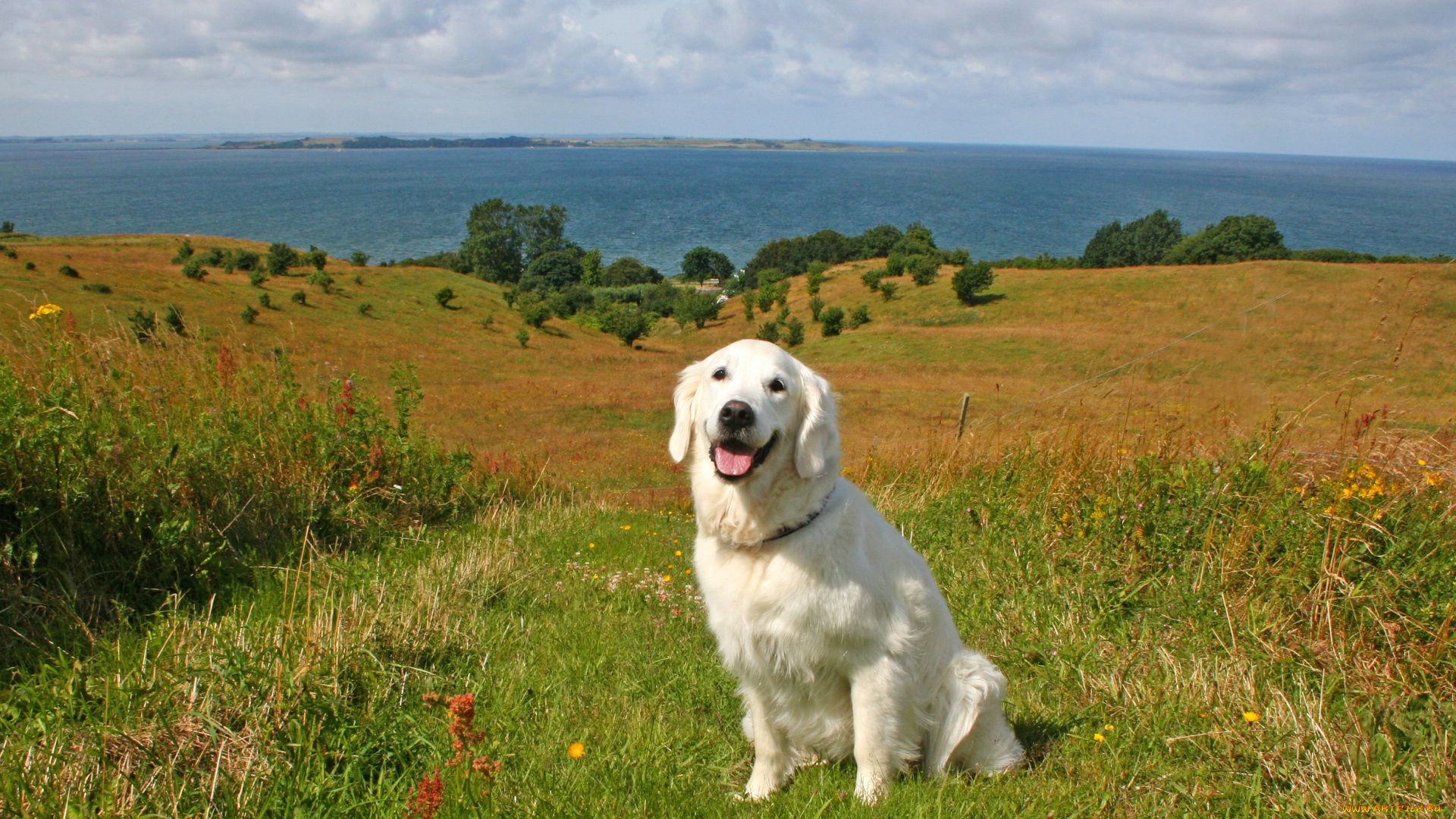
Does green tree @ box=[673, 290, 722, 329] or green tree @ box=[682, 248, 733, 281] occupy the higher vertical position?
green tree @ box=[682, 248, 733, 281]

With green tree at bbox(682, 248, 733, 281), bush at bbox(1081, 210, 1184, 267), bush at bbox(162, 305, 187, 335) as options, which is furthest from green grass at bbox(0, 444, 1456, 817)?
green tree at bbox(682, 248, 733, 281)

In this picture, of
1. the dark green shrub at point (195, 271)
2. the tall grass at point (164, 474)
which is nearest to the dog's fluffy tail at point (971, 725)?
the tall grass at point (164, 474)

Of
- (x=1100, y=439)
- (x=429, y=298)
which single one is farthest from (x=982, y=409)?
(x=429, y=298)

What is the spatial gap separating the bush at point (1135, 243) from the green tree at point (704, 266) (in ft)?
149

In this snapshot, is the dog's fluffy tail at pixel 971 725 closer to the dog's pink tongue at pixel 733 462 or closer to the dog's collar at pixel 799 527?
the dog's collar at pixel 799 527

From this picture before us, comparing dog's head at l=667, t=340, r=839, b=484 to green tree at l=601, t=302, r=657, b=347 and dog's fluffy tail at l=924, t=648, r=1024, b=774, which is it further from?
green tree at l=601, t=302, r=657, b=347

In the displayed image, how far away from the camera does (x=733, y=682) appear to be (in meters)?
3.61

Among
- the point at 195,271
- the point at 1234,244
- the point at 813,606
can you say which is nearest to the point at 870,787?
the point at 813,606

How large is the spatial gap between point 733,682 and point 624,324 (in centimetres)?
6133

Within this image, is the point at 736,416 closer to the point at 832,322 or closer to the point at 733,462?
the point at 733,462

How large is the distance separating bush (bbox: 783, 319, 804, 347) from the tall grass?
173ft

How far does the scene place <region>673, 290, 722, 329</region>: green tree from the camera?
74.1 metres

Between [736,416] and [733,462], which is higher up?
[736,416]

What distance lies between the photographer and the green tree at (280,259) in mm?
59719
